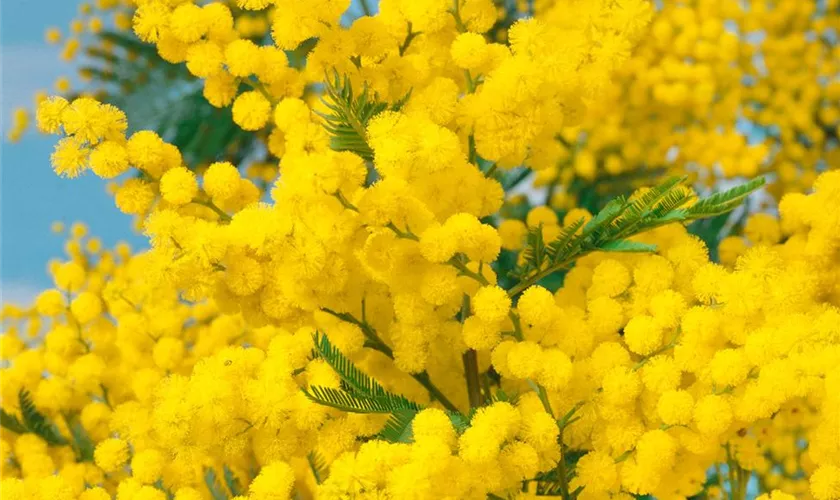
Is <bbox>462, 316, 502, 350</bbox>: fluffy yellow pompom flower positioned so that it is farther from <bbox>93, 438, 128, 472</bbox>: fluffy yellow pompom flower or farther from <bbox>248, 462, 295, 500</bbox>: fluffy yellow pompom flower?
<bbox>93, 438, 128, 472</bbox>: fluffy yellow pompom flower

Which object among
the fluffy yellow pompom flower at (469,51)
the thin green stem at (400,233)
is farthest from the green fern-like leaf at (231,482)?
the fluffy yellow pompom flower at (469,51)

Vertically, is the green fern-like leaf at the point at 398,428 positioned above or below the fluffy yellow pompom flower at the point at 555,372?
above

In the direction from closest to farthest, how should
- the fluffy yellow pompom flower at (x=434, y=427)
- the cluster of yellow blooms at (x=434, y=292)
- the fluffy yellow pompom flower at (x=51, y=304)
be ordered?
the fluffy yellow pompom flower at (x=434, y=427) → the cluster of yellow blooms at (x=434, y=292) → the fluffy yellow pompom flower at (x=51, y=304)

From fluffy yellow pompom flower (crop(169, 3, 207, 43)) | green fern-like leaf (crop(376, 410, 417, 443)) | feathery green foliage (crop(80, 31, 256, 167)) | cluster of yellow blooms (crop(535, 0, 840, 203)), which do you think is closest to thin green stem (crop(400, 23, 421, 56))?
fluffy yellow pompom flower (crop(169, 3, 207, 43))

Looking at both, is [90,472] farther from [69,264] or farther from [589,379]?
[589,379]

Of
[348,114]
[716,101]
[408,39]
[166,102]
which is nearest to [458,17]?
[408,39]

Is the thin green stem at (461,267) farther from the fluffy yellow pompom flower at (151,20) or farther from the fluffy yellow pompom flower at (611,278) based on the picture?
the fluffy yellow pompom flower at (151,20)
